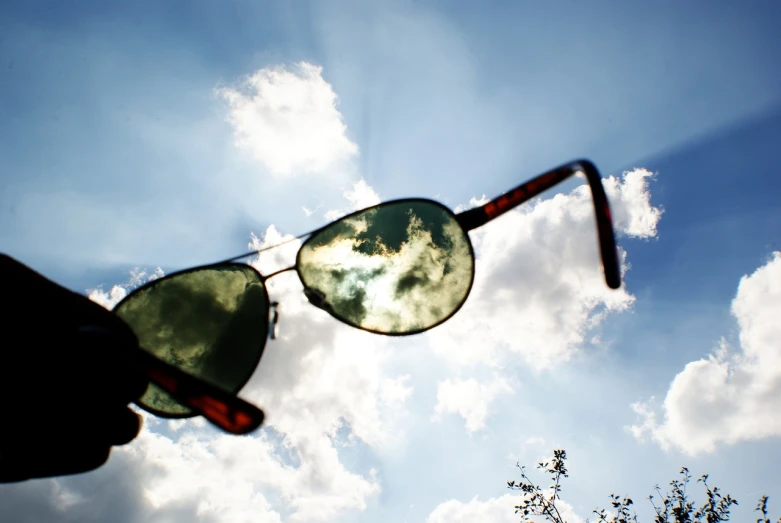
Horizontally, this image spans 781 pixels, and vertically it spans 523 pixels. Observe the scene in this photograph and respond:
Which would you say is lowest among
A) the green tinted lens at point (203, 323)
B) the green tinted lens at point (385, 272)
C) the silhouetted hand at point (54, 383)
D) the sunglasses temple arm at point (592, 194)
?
the silhouetted hand at point (54, 383)

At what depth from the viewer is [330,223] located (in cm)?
173

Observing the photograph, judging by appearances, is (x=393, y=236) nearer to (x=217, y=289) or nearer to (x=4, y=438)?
(x=217, y=289)

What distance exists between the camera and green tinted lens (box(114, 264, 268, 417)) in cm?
147

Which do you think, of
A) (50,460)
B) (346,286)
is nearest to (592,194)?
(346,286)

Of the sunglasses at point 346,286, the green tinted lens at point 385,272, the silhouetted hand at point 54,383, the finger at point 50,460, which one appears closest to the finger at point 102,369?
the silhouetted hand at point 54,383

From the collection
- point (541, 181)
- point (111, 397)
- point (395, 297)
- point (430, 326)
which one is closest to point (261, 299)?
point (395, 297)

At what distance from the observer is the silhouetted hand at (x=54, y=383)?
69cm

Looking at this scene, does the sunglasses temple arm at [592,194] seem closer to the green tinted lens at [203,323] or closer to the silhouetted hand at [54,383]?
the green tinted lens at [203,323]

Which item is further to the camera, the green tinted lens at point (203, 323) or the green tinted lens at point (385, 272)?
the green tinted lens at point (385, 272)

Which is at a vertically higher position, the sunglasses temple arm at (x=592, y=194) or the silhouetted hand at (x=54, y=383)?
the sunglasses temple arm at (x=592, y=194)

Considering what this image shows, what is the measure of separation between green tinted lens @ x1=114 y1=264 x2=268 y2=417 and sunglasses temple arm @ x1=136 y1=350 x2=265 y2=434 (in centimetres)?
73

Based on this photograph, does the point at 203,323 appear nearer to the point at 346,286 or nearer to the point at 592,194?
the point at 346,286

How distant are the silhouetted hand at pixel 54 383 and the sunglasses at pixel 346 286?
578 millimetres

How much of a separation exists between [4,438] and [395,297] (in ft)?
A: 4.10
